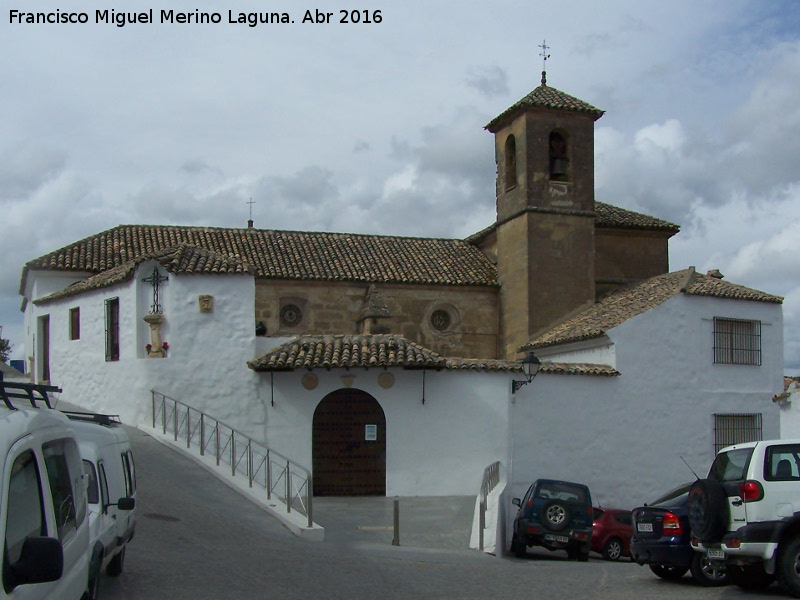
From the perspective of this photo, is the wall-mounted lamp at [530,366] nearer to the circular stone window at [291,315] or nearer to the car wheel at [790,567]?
the circular stone window at [291,315]

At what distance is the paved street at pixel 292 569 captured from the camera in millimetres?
10594

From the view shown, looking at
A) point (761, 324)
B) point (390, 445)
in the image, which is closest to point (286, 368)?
point (390, 445)

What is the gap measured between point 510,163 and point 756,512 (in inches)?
829

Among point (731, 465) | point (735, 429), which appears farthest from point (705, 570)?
point (735, 429)

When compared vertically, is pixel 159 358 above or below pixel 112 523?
above

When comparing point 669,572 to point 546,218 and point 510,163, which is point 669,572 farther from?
point 510,163

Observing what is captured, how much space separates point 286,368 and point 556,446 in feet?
21.8

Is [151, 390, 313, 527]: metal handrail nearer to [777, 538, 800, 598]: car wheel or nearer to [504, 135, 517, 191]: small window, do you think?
[777, 538, 800, 598]: car wheel

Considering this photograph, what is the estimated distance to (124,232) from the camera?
95.7 ft

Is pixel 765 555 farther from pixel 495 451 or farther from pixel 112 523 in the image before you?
pixel 495 451

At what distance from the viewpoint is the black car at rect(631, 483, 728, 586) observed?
1133cm

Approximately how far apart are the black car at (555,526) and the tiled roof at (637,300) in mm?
6842

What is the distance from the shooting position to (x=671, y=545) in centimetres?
1138

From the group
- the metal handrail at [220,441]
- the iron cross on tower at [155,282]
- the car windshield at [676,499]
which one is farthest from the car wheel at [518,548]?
the iron cross on tower at [155,282]
